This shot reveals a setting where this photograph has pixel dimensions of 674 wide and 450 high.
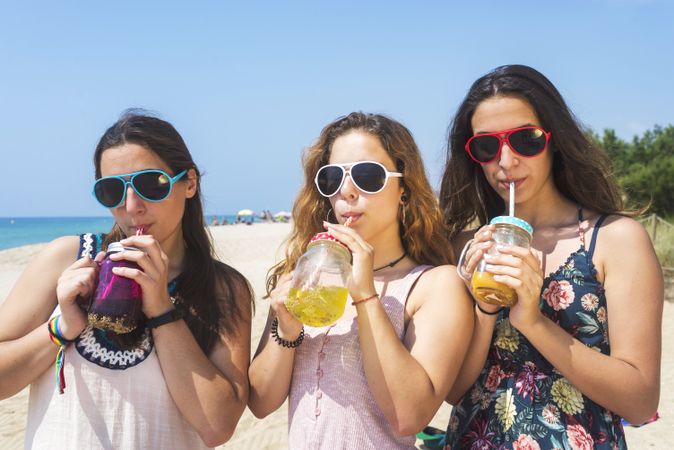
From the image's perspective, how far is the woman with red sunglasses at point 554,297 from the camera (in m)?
2.17

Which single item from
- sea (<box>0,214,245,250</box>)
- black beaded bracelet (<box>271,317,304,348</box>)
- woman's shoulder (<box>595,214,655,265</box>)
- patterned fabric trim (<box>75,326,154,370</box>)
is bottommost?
sea (<box>0,214,245,250</box>)

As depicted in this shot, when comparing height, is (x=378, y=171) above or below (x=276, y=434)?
above

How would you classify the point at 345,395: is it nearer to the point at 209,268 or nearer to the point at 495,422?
the point at 495,422

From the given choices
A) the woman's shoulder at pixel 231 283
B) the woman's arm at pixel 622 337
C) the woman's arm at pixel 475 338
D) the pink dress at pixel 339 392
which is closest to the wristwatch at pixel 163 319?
the woman's shoulder at pixel 231 283

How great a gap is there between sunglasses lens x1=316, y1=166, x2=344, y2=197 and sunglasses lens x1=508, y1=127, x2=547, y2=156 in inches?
32.6

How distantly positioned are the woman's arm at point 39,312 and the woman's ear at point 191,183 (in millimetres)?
577

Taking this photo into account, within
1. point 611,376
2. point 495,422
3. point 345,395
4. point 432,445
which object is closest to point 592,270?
point 611,376

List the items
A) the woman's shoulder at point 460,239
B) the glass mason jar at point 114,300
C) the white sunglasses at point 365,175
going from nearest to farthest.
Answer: the glass mason jar at point 114,300, the white sunglasses at point 365,175, the woman's shoulder at point 460,239

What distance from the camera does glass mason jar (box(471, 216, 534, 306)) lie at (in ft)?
6.84

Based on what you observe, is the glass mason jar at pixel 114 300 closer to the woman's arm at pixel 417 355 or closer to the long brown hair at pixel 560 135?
the woman's arm at pixel 417 355

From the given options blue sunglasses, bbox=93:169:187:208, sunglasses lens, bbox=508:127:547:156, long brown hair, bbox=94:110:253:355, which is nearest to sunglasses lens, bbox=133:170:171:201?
blue sunglasses, bbox=93:169:187:208

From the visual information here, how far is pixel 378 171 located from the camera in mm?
2525

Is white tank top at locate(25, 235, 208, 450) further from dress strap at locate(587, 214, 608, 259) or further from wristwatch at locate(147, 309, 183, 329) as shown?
dress strap at locate(587, 214, 608, 259)

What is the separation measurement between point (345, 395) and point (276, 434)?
4018 mm
